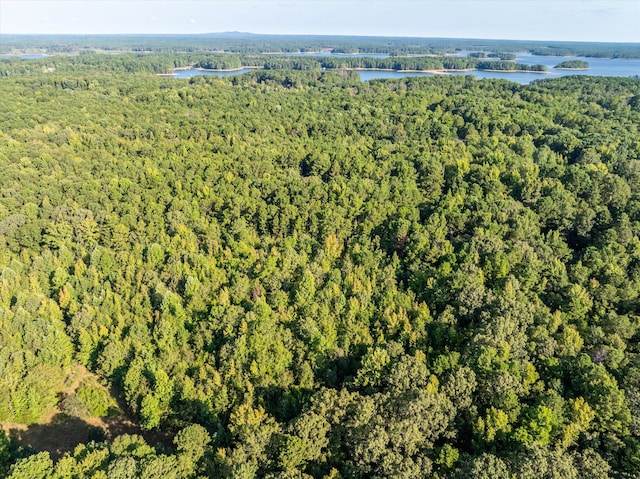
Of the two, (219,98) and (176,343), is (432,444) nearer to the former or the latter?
(176,343)

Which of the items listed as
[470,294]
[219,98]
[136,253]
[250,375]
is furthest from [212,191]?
[219,98]

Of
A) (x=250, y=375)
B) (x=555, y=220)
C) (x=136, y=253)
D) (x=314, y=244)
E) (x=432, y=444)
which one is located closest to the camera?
(x=432, y=444)

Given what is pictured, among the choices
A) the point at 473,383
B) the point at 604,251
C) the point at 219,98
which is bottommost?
the point at 473,383

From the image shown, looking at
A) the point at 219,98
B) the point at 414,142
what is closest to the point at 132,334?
the point at 414,142

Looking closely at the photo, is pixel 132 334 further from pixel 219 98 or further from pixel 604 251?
pixel 219 98

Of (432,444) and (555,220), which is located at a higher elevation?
(555,220)

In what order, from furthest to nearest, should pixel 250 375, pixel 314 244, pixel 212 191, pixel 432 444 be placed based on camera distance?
pixel 212 191
pixel 314 244
pixel 250 375
pixel 432 444

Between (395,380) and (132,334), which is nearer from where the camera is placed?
(395,380)
